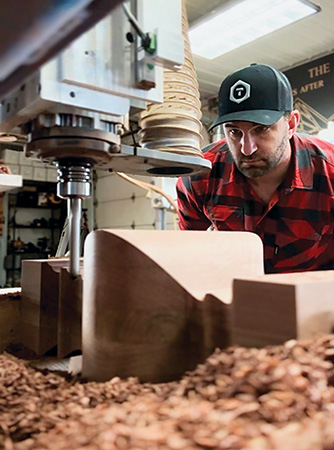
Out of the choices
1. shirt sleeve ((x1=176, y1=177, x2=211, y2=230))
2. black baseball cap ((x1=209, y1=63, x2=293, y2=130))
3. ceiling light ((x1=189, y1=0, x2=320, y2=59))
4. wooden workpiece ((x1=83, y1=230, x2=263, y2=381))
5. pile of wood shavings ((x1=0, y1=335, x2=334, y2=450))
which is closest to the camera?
pile of wood shavings ((x1=0, y1=335, x2=334, y2=450))

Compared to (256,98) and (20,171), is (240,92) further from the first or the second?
(20,171)

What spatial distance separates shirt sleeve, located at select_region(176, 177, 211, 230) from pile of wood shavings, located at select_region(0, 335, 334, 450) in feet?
4.32

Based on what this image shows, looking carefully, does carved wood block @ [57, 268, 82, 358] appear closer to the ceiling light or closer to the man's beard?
the man's beard

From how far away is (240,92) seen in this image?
1.52 metres

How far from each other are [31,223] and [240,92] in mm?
6477

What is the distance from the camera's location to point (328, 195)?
5.37 feet

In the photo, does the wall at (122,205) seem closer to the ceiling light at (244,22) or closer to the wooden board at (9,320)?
the ceiling light at (244,22)

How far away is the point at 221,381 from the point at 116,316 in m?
0.24

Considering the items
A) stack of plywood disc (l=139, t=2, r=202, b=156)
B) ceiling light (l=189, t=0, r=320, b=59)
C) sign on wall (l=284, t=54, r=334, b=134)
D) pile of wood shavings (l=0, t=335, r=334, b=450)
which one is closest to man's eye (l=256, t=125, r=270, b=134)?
stack of plywood disc (l=139, t=2, r=202, b=156)

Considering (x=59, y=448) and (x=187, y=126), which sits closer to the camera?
(x=59, y=448)

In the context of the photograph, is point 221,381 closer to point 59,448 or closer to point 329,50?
point 59,448

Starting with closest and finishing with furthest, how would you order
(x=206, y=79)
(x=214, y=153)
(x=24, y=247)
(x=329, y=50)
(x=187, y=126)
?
1. (x=187, y=126)
2. (x=214, y=153)
3. (x=329, y=50)
4. (x=206, y=79)
5. (x=24, y=247)

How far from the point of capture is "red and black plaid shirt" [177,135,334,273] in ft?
5.41

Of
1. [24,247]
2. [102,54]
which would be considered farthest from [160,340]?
[24,247]
